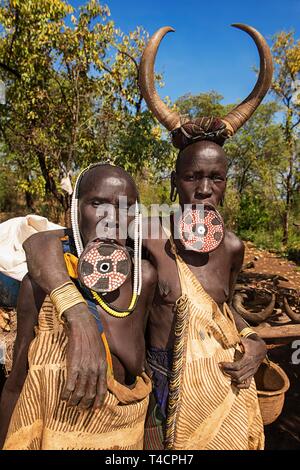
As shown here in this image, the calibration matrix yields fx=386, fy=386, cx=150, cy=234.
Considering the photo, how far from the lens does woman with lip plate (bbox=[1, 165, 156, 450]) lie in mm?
1294

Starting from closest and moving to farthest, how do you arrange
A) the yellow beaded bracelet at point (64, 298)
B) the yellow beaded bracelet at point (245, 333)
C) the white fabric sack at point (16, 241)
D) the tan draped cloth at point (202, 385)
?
the yellow beaded bracelet at point (64, 298) < the tan draped cloth at point (202, 385) < the yellow beaded bracelet at point (245, 333) < the white fabric sack at point (16, 241)

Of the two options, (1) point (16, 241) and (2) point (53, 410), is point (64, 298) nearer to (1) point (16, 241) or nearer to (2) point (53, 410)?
(2) point (53, 410)

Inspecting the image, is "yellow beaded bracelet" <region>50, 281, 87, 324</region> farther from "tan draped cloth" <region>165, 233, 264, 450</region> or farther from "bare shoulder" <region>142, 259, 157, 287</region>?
"tan draped cloth" <region>165, 233, 264, 450</region>

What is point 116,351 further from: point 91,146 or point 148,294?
point 91,146

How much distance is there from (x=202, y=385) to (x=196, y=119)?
1.27 metres

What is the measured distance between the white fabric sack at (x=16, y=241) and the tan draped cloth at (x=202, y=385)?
1.32 metres

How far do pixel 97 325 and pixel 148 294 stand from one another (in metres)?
0.34

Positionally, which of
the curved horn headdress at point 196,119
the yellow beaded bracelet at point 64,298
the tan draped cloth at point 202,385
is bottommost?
the tan draped cloth at point 202,385

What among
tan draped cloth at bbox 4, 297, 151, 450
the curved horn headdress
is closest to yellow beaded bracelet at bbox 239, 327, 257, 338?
tan draped cloth at bbox 4, 297, 151, 450

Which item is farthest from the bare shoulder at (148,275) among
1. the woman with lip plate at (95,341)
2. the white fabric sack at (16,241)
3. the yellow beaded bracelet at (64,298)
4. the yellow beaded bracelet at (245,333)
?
the white fabric sack at (16,241)

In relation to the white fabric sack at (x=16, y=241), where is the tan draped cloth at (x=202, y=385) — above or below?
below

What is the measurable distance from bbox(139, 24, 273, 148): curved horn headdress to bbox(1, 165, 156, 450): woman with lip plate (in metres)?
0.66

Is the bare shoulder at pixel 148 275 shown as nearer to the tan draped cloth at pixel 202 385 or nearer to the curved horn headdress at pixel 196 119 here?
the tan draped cloth at pixel 202 385

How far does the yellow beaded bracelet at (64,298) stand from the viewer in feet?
4.02
